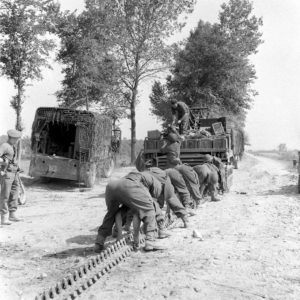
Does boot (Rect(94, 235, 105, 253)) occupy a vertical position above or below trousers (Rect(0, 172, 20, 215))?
below

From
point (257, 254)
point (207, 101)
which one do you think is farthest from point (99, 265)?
point (207, 101)

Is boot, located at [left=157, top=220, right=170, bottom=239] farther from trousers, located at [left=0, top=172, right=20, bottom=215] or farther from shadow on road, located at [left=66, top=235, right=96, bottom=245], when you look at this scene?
trousers, located at [left=0, top=172, right=20, bottom=215]

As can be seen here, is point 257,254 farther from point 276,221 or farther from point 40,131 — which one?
point 40,131

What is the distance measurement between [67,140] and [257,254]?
12.7m

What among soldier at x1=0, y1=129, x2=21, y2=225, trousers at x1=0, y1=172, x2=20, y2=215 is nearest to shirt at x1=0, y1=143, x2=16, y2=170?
soldier at x1=0, y1=129, x2=21, y2=225

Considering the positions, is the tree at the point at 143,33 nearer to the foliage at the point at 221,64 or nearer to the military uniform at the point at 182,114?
the foliage at the point at 221,64

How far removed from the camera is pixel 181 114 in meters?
13.6

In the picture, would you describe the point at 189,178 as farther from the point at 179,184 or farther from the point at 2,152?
the point at 2,152

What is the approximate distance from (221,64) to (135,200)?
2657 centimetres

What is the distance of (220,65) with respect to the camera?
31281mm

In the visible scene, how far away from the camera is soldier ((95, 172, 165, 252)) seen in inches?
237

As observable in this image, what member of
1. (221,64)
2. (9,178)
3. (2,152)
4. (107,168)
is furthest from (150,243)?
(221,64)

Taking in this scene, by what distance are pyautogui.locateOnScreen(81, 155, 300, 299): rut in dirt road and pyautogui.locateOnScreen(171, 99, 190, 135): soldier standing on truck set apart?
5.05 meters

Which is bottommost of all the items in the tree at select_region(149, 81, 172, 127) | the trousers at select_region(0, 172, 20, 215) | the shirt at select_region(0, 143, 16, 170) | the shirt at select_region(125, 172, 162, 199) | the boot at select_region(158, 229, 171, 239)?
the boot at select_region(158, 229, 171, 239)
